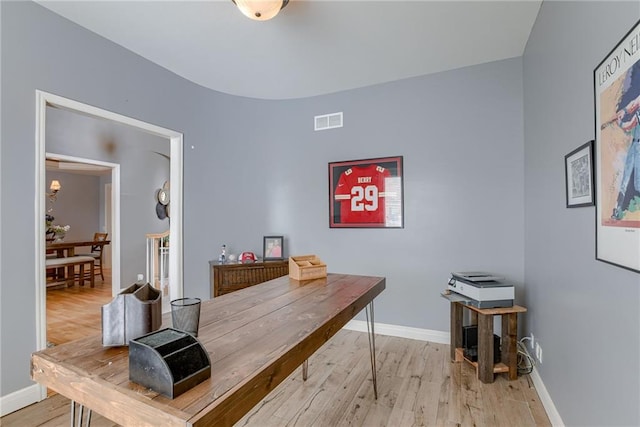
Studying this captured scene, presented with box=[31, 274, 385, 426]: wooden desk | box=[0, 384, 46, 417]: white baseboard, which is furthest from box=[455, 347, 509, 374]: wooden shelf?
box=[0, 384, 46, 417]: white baseboard

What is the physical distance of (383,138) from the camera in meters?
3.24

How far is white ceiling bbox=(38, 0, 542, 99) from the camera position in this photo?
2092 millimetres

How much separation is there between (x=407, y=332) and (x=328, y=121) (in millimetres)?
2392

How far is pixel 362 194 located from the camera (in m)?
3.29

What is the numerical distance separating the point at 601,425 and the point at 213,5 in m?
3.00

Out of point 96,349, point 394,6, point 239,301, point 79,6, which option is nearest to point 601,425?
point 239,301

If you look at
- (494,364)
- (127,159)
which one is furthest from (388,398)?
(127,159)

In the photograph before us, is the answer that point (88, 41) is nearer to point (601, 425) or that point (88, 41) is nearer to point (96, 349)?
point (96, 349)

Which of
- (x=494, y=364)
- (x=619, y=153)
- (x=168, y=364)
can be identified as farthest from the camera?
(x=494, y=364)

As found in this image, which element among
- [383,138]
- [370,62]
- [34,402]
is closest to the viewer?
[34,402]

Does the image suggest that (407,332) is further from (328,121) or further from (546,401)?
(328,121)

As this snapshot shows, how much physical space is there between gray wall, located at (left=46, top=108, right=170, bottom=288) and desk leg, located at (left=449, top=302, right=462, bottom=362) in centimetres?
486

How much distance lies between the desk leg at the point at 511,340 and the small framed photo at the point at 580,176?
3.46 ft

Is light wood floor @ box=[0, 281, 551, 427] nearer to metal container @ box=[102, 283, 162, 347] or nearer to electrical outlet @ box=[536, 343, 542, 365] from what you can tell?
electrical outlet @ box=[536, 343, 542, 365]
